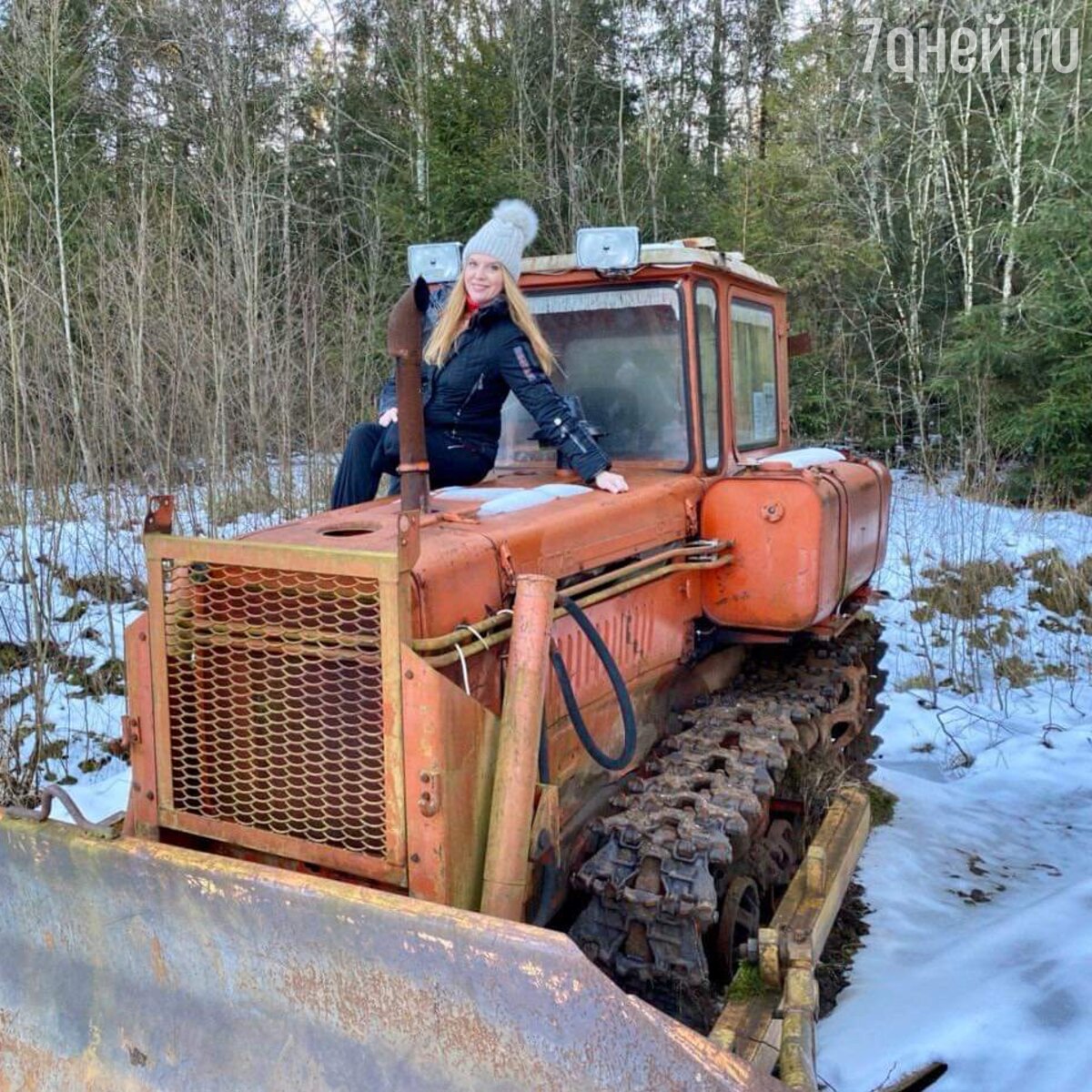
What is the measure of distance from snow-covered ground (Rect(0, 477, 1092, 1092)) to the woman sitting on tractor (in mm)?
1972

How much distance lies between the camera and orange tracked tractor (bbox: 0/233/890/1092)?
208 centimetres

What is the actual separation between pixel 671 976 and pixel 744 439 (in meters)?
2.23

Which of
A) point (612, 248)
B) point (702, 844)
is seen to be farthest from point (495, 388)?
point (702, 844)

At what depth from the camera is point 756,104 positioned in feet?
57.7

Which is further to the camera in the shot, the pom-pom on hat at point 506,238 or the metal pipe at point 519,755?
the pom-pom on hat at point 506,238

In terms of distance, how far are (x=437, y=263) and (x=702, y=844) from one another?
2.37 metres

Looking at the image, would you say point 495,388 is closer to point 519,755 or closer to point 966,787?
point 519,755

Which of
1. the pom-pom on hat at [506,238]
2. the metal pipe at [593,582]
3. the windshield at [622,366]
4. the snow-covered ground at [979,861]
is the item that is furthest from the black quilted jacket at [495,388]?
the snow-covered ground at [979,861]

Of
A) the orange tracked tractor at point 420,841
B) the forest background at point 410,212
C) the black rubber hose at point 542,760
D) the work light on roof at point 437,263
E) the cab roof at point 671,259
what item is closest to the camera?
the orange tracked tractor at point 420,841

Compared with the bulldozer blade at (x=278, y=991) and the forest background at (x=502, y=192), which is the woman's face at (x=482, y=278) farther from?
the forest background at (x=502, y=192)

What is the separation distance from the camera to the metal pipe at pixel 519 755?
2369 millimetres

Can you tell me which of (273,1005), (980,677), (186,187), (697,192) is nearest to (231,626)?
(273,1005)

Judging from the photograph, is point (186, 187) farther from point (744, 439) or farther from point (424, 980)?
point (424, 980)

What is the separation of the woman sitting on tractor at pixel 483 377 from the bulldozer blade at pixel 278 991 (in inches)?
62.0
